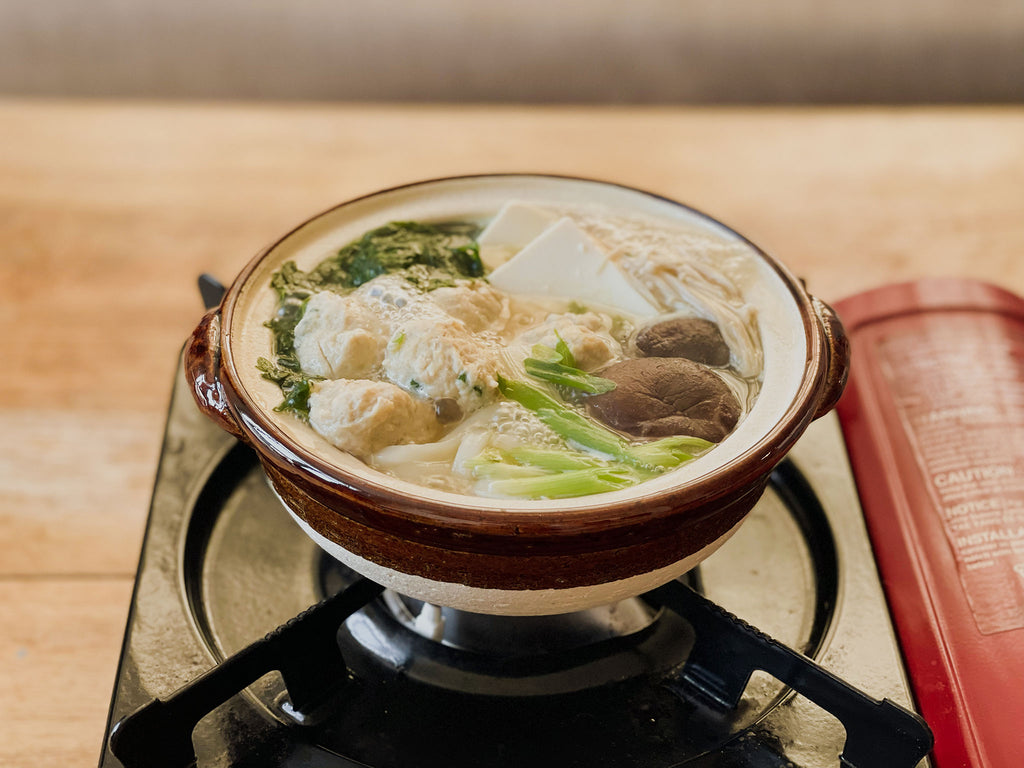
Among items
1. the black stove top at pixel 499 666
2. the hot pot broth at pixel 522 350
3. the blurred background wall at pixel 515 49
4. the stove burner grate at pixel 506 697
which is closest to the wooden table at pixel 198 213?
the black stove top at pixel 499 666

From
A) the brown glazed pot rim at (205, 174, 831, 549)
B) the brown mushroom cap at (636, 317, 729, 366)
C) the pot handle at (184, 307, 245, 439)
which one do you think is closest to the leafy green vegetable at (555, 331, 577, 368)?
the brown mushroom cap at (636, 317, 729, 366)

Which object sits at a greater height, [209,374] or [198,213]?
[209,374]

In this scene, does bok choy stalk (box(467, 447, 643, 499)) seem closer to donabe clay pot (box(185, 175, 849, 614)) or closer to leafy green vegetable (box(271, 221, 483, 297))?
donabe clay pot (box(185, 175, 849, 614))

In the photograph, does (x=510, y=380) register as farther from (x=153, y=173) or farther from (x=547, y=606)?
(x=153, y=173)

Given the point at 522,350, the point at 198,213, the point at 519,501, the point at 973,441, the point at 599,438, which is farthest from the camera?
the point at 198,213

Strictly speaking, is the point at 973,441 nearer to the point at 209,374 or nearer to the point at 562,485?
the point at 562,485

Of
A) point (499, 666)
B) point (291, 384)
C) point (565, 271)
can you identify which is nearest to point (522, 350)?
point (565, 271)
